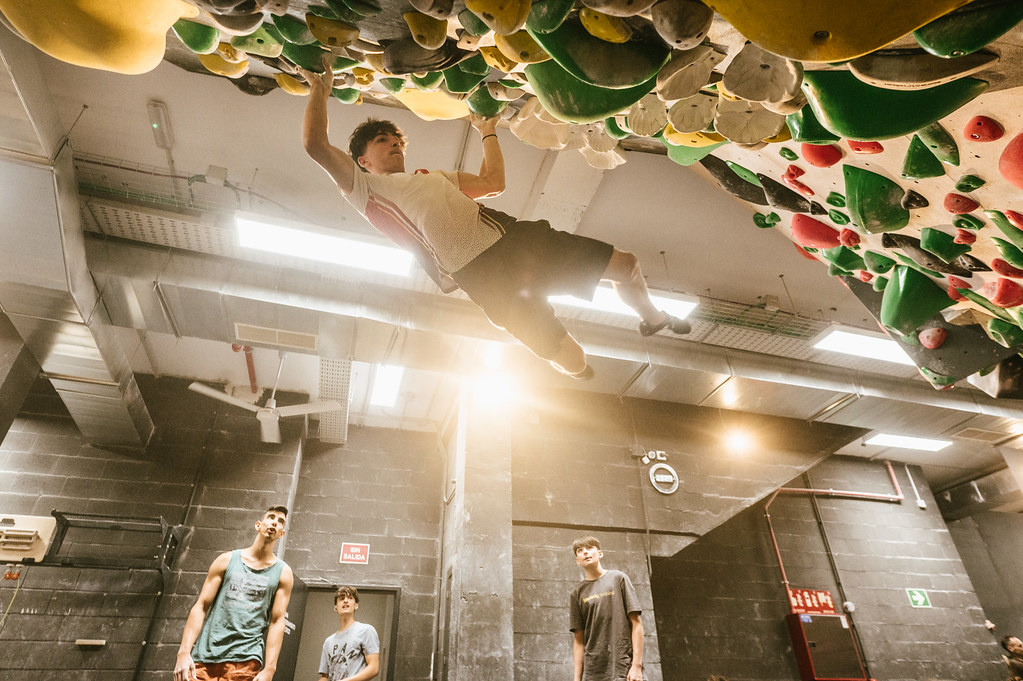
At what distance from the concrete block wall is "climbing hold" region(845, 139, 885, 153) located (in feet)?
15.2

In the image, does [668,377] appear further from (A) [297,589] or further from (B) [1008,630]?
(B) [1008,630]

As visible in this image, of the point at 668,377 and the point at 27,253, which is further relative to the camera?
the point at 668,377

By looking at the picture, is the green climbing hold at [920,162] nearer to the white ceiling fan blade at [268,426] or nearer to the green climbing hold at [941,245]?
the green climbing hold at [941,245]

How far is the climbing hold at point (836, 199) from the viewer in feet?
5.60

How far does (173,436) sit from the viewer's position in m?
5.53

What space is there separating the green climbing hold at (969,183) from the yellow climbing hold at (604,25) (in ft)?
3.30

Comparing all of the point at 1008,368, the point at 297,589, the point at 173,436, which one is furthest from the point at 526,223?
the point at 173,436

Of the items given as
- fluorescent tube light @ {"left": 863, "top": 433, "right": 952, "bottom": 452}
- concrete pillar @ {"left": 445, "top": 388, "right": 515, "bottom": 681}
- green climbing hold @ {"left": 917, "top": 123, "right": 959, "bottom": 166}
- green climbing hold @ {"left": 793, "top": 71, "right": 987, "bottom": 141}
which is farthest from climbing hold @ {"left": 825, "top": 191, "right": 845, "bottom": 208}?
fluorescent tube light @ {"left": 863, "top": 433, "right": 952, "bottom": 452}

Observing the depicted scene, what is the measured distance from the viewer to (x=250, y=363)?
5.37 meters

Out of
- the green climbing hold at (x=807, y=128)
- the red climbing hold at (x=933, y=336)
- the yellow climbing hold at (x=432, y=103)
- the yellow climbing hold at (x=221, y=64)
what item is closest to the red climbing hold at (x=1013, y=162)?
the green climbing hold at (x=807, y=128)

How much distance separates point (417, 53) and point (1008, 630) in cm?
929

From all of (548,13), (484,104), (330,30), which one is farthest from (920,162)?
(330,30)

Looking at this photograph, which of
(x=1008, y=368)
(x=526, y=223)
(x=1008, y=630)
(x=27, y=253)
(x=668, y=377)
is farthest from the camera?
(x=1008, y=630)

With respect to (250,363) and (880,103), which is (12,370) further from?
(880,103)
